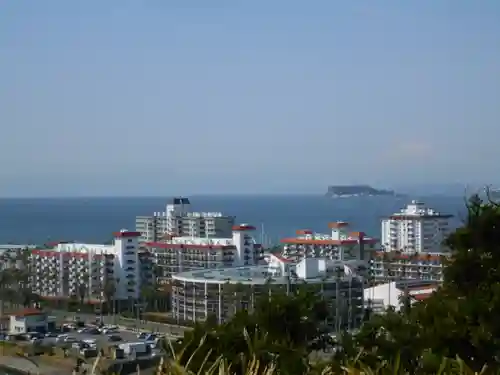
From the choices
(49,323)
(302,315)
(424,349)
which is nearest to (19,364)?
(49,323)

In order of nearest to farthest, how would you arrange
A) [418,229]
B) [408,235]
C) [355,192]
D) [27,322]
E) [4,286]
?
1. [27,322]
2. [4,286]
3. [418,229]
4. [408,235]
5. [355,192]

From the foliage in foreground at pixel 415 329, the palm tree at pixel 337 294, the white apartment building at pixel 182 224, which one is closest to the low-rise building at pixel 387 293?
the palm tree at pixel 337 294

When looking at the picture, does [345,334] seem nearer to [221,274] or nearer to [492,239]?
[492,239]

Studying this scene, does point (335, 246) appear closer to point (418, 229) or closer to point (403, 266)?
point (403, 266)

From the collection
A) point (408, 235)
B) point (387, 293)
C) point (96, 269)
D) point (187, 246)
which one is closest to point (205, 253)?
point (187, 246)

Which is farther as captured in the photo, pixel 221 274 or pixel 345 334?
pixel 221 274
